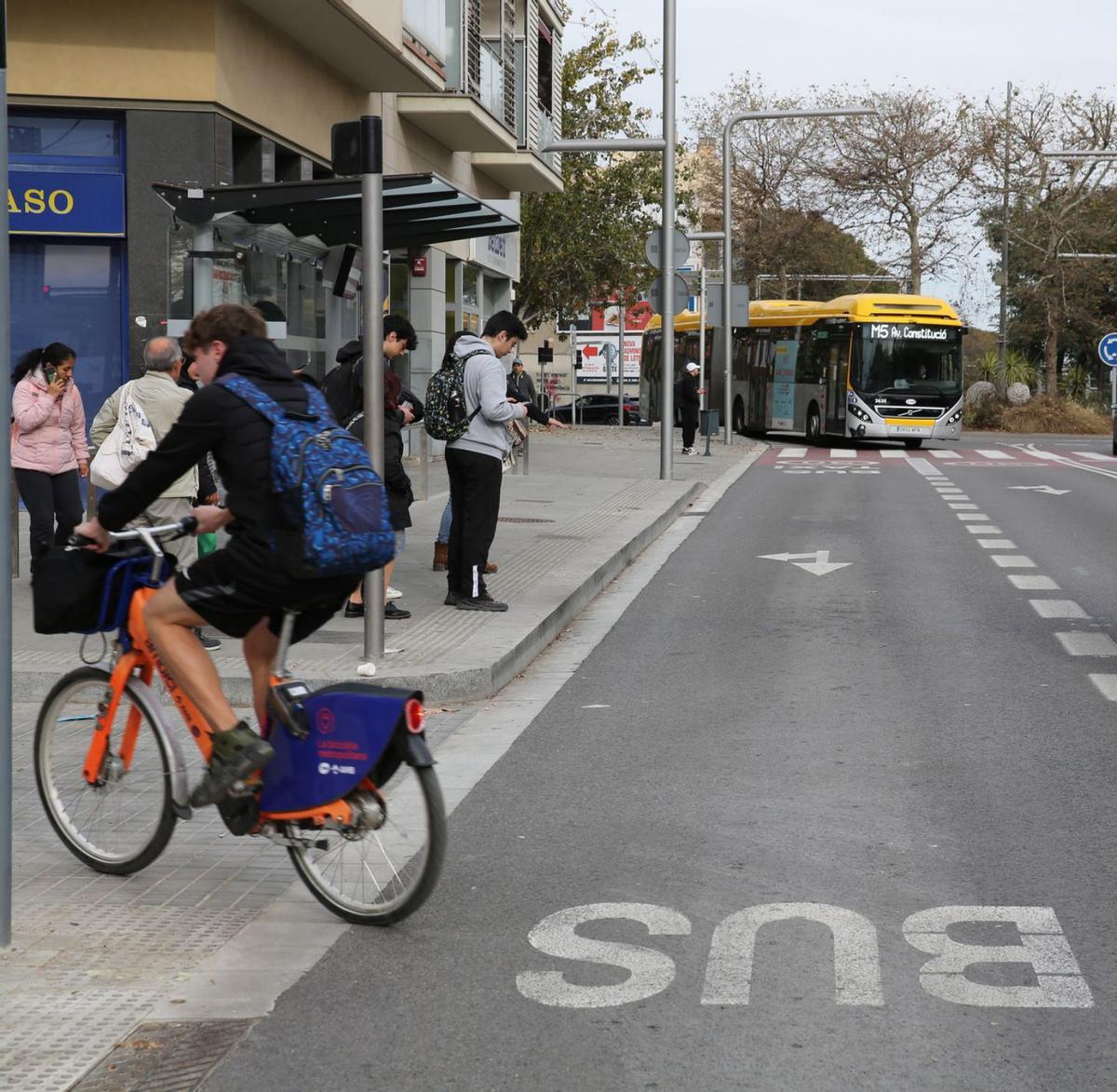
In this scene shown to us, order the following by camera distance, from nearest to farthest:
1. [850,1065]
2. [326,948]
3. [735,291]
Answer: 1. [850,1065]
2. [326,948]
3. [735,291]

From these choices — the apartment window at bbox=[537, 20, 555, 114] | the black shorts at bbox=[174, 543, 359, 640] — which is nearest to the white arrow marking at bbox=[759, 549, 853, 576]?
the black shorts at bbox=[174, 543, 359, 640]

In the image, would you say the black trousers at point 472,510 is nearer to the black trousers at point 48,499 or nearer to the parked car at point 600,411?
the black trousers at point 48,499

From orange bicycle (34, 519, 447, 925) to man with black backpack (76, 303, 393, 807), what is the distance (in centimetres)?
8

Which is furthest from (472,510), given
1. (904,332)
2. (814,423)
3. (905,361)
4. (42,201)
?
(814,423)

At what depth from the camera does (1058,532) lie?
1783 centimetres

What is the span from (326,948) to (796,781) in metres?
2.55

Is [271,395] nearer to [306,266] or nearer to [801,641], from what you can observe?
[801,641]

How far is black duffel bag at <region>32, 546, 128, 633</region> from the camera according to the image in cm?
539

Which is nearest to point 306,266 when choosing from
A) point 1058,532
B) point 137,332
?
point 137,332

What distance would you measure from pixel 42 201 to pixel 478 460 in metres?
6.97

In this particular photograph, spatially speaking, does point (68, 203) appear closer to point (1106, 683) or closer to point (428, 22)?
point (428, 22)

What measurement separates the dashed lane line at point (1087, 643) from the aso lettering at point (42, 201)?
950 cm

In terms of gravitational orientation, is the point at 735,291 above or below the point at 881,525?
above

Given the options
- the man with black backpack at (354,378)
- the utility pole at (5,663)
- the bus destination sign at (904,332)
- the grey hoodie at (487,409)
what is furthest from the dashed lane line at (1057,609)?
the bus destination sign at (904,332)
